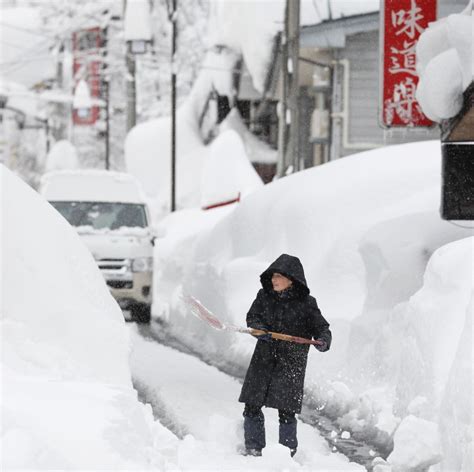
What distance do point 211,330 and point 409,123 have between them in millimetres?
4360

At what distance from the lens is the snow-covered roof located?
1614 cm

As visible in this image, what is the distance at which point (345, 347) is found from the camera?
9.86 metres

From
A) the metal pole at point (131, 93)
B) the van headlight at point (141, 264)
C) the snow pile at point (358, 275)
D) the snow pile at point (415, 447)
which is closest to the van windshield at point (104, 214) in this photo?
the van headlight at point (141, 264)

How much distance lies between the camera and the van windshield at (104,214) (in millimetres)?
15805

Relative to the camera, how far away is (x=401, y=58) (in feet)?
50.1

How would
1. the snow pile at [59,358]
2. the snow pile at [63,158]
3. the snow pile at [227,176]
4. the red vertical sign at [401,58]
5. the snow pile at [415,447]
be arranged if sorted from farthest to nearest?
the snow pile at [63,158] → the snow pile at [227,176] → the red vertical sign at [401,58] → the snow pile at [415,447] → the snow pile at [59,358]

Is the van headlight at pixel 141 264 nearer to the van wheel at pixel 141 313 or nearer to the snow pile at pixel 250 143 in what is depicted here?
the van wheel at pixel 141 313

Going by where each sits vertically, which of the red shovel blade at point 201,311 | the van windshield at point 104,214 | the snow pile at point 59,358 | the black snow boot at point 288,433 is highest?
the snow pile at point 59,358

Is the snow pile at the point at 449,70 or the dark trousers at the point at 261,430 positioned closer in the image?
the dark trousers at the point at 261,430

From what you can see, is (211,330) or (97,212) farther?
(97,212)

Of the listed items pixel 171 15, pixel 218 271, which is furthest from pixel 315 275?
pixel 171 15

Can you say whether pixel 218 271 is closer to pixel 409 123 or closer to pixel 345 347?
pixel 409 123

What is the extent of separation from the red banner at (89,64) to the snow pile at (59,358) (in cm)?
4208

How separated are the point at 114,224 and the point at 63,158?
3550 cm
